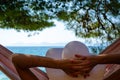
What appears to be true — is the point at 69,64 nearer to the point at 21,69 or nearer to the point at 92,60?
the point at 92,60

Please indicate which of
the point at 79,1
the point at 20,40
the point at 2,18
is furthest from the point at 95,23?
the point at 20,40

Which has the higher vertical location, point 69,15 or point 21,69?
point 21,69

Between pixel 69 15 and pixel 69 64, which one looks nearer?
pixel 69 64

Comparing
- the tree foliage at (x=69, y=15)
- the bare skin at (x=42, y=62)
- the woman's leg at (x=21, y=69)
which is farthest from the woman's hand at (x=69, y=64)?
the tree foliage at (x=69, y=15)

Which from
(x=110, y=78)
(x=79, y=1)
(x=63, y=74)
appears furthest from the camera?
(x=79, y=1)

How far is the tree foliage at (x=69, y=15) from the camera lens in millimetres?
4102

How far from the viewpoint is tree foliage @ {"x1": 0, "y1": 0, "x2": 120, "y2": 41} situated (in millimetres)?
4102

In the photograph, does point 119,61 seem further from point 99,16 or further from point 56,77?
point 99,16

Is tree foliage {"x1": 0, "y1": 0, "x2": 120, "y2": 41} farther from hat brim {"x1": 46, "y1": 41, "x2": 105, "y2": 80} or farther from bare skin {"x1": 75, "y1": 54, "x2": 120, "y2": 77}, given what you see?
bare skin {"x1": 75, "y1": 54, "x2": 120, "y2": 77}

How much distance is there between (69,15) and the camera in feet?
14.6

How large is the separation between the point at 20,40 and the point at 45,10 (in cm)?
1103

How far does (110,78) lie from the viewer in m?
1.68

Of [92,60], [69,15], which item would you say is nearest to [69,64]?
[92,60]

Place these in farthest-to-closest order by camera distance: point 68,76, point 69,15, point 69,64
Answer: point 69,15
point 68,76
point 69,64
